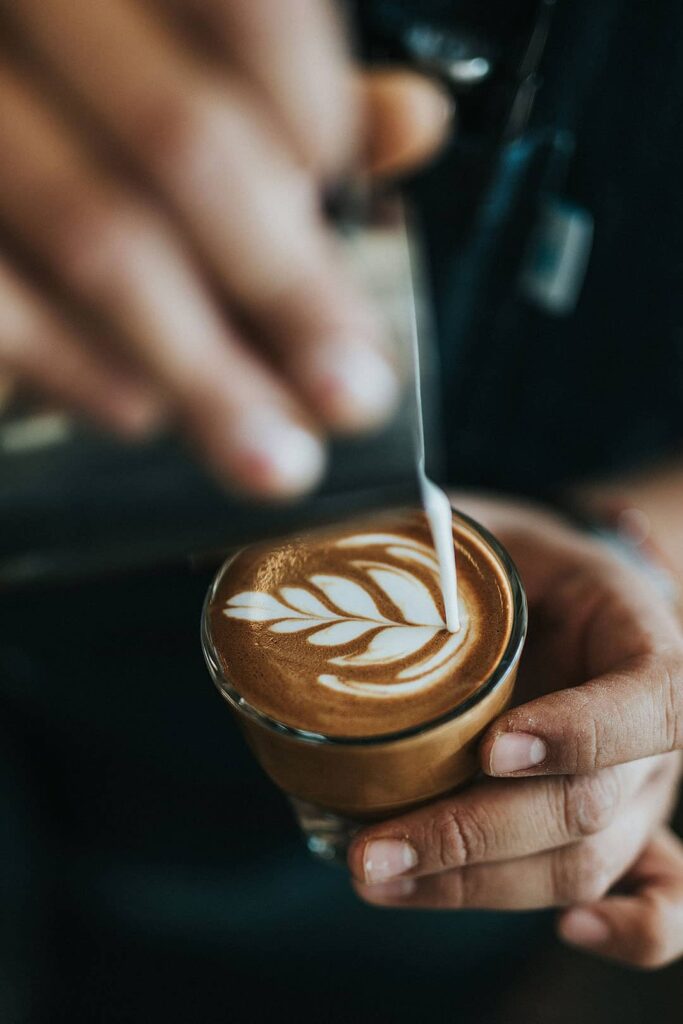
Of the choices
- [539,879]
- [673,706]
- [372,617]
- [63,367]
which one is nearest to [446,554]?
[372,617]

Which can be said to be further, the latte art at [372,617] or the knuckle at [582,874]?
the knuckle at [582,874]

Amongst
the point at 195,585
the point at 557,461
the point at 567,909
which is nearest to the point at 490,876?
the point at 567,909

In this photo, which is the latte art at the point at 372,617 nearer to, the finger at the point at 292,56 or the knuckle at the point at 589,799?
the knuckle at the point at 589,799

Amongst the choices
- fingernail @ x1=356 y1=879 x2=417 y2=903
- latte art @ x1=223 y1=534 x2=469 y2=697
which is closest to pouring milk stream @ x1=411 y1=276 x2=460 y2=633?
latte art @ x1=223 y1=534 x2=469 y2=697

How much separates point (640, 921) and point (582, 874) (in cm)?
9

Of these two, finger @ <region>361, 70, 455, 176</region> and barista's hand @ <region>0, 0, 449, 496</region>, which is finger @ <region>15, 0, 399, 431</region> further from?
finger @ <region>361, 70, 455, 176</region>

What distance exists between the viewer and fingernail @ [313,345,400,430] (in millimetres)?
258

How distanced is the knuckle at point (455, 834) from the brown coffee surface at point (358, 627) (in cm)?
11

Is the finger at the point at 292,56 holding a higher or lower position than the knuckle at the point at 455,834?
higher

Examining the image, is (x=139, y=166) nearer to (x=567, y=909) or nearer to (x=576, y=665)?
(x=576, y=665)

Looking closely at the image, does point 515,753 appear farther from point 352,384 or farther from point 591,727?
point 352,384

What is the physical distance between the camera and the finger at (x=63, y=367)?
25cm

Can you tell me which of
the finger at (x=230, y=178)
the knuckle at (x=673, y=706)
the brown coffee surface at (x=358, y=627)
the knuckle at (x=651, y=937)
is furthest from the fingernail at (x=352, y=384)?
the knuckle at (x=651, y=937)

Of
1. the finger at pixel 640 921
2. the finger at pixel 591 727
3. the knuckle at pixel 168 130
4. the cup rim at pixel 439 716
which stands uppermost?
the knuckle at pixel 168 130
